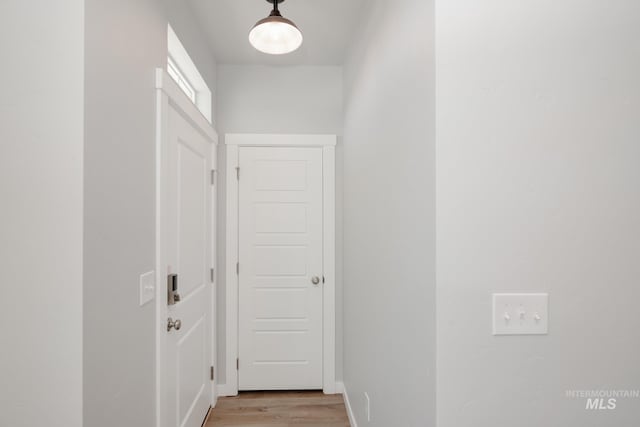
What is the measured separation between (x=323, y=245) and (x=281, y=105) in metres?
1.19

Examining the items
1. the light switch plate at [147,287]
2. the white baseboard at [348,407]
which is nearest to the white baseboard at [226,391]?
the white baseboard at [348,407]

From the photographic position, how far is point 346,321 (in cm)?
245

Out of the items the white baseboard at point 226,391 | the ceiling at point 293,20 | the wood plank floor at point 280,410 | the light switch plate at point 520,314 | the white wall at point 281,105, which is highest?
the ceiling at point 293,20

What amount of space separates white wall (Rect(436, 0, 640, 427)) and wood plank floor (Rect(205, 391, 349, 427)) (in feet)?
5.34

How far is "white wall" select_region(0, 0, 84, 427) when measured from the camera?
3.00ft

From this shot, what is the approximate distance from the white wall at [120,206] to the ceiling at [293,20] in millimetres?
596

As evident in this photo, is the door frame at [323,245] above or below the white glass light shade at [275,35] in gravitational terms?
below

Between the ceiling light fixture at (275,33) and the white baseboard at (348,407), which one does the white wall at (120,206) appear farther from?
the white baseboard at (348,407)

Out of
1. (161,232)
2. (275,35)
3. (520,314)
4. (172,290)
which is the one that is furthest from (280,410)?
(275,35)

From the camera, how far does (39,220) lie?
92 cm

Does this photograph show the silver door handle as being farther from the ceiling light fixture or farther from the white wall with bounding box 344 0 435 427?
the ceiling light fixture

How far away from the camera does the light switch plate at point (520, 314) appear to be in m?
0.90

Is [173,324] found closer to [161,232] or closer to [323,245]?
[161,232]

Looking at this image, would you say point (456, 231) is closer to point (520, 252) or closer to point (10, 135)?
point (520, 252)
